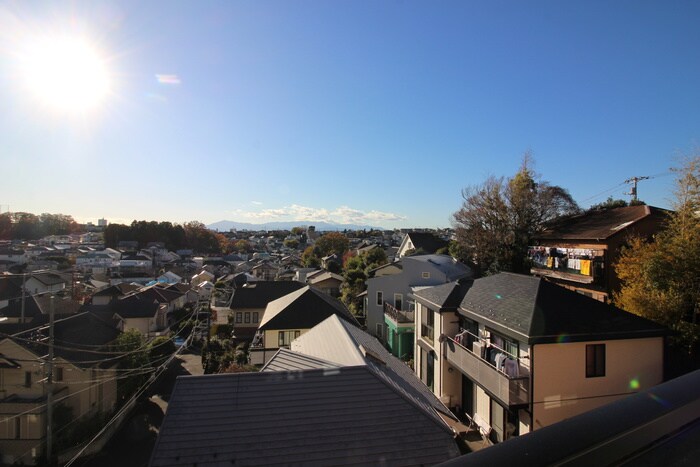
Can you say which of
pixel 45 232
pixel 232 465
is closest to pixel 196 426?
pixel 232 465

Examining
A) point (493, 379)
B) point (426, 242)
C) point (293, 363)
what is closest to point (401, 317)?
point (493, 379)

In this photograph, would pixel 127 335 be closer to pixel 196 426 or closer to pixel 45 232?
pixel 196 426

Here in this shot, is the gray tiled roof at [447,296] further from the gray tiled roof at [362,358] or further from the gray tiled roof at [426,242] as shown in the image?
the gray tiled roof at [426,242]

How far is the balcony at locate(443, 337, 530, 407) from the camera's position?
8289 mm

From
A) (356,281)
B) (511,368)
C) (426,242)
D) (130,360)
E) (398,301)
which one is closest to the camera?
(511,368)

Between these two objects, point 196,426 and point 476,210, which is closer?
point 196,426

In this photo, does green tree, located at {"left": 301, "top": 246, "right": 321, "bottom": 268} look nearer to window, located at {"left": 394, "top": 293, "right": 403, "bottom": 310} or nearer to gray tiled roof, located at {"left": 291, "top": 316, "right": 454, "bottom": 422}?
window, located at {"left": 394, "top": 293, "right": 403, "bottom": 310}

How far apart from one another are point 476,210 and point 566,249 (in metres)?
5.35

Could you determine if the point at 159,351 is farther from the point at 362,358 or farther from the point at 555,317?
the point at 555,317

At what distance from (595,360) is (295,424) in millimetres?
7068

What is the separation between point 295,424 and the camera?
19.6ft

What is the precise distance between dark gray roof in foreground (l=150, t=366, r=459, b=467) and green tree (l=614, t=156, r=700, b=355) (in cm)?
786

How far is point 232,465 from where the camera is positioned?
5.36m

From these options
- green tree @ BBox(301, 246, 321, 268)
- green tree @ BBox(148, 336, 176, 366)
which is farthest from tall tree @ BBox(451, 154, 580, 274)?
green tree @ BBox(301, 246, 321, 268)
